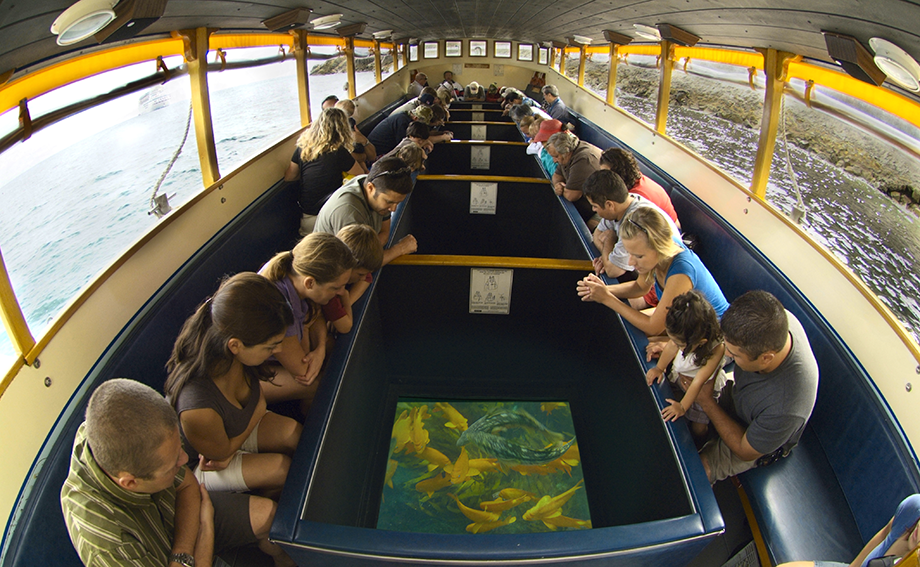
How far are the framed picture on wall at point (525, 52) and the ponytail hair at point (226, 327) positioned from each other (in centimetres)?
1420

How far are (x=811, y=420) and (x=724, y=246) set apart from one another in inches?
58.0

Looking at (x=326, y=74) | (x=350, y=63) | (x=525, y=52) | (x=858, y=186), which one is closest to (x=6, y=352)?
(x=858, y=186)

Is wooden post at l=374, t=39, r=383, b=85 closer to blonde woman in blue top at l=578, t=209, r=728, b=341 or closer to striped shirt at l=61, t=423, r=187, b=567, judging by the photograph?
blonde woman in blue top at l=578, t=209, r=728, b=341

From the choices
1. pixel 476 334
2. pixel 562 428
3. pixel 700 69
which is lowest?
pixel 562 428

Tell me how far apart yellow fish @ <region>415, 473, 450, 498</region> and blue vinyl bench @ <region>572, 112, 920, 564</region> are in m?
1.02

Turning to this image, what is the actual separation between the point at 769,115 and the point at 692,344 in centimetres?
257

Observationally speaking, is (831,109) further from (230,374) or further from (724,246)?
(230,374)

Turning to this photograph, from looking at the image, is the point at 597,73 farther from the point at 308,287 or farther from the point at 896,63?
the point at 308,287

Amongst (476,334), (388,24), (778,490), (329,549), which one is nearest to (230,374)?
(329,549)

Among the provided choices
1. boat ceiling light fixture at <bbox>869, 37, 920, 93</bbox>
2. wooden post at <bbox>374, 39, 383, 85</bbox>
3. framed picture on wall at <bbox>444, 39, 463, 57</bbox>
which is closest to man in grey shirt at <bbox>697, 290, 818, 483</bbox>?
boat ceiling light fixture at <bbox>869, 37, 920, 93</bbox>

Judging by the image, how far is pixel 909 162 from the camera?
2.18m

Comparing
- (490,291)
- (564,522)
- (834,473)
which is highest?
(490,291)

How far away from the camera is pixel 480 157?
5.14 meters

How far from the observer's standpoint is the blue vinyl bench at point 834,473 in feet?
5.19
